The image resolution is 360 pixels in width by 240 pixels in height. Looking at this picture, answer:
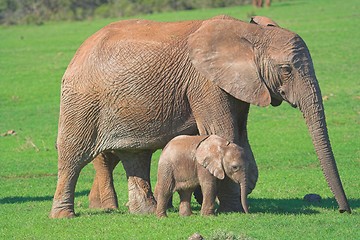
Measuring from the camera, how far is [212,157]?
12.6 m

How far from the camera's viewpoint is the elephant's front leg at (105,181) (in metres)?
14.8

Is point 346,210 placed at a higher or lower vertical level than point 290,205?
higher

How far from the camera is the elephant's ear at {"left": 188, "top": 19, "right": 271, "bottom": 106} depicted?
13148 millimetres

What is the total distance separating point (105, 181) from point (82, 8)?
52.3 meters

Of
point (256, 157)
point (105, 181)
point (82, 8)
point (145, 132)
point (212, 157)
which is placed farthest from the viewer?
point (82, 8)

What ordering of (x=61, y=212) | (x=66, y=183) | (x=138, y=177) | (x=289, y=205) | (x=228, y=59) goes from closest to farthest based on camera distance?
(x=228, y=59) < (x=61, y=212) < (x=66, y=183) < (x=138, y=177) < (x=289, y=205)

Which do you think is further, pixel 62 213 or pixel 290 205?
pixel 290 205

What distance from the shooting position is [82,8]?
66375mm

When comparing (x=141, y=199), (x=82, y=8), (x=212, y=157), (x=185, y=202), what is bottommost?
(x=82, y=8)

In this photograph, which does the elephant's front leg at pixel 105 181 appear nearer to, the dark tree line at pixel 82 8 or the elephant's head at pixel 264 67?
the elephant's head at pixel 264 67

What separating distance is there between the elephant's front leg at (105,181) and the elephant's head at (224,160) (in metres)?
2.34

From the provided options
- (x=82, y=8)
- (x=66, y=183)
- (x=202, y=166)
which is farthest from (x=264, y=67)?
(x=82, y=8)

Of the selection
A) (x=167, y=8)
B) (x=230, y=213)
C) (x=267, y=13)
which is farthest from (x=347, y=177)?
(x=167, y=8)

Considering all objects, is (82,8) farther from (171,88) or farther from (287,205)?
(171,88)
